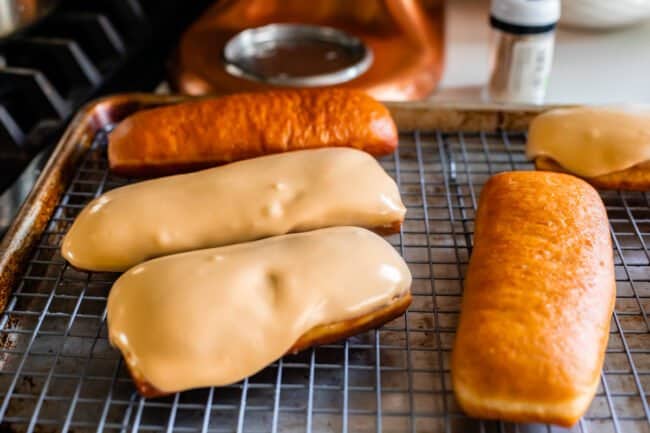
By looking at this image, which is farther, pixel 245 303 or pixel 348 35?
pixel 348 35

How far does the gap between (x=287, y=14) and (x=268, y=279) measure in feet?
3.19

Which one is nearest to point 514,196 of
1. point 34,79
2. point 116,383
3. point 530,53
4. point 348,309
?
point 348,309

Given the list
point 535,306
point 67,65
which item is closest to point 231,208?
point 535,306

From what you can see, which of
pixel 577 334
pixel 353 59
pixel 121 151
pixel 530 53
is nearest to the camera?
pixel 577 334

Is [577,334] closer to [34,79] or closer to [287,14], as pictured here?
[34,79]

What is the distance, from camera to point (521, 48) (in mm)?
1375

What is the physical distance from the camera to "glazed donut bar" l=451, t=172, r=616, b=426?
2.50 ft

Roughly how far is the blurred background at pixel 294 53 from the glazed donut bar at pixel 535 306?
38 centimetres

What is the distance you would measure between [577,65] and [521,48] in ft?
1.09

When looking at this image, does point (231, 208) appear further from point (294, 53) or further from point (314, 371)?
point (294, 53)

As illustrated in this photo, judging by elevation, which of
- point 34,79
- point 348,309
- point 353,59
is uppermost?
point 34,79

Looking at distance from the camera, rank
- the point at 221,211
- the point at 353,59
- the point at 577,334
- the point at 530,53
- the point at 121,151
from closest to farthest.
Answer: the point at 577,334
the point at 221,211
the point at 121,151
the point at 530,53
the point at 353,59

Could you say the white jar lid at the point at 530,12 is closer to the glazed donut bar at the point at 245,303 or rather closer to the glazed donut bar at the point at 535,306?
the glazed donut bar at the point at 535,306

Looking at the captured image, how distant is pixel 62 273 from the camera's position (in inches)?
39.8
